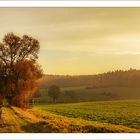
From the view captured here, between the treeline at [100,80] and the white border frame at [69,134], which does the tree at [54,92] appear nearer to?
the treeline at [100,80]

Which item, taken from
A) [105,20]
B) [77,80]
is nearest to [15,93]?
[77,80]

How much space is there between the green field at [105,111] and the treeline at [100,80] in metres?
0.11

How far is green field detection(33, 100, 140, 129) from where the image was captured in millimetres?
3812

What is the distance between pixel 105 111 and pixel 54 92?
33cm

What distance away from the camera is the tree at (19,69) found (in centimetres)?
383

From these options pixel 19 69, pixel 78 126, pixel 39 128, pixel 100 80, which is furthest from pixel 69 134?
pixel 19 69

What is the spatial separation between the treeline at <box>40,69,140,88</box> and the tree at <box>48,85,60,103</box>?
0.03 m

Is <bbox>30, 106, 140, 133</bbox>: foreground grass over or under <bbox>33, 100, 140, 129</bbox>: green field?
under

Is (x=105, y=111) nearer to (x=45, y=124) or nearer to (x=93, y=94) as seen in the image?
(x=93, y=94)

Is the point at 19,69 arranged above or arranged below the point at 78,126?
above

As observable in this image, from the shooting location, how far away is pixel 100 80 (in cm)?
382

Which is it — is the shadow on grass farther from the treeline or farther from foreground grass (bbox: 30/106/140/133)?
the treeline

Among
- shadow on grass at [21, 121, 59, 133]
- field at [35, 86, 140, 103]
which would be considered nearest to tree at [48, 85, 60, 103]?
field at [35, 86, 140, 103]

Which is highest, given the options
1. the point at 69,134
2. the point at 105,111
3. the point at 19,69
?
the point at 19,69
